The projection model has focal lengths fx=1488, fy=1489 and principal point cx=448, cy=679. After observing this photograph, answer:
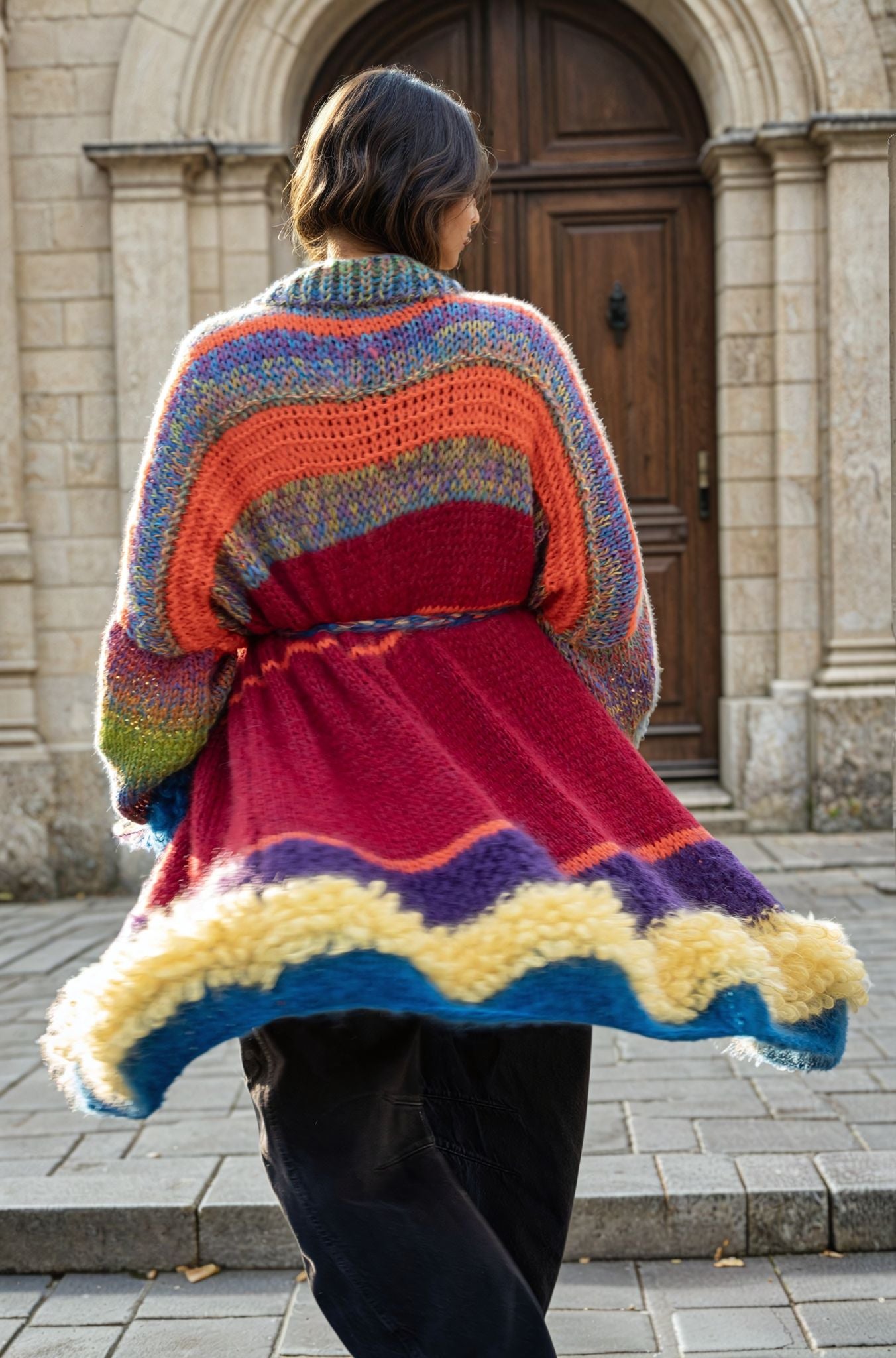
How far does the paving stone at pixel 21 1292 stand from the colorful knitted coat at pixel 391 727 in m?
1.59

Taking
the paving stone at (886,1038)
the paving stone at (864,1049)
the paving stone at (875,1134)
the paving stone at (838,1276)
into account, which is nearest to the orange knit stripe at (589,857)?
the paving stone at (838,1276)

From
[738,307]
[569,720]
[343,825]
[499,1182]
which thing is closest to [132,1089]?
[343,825]

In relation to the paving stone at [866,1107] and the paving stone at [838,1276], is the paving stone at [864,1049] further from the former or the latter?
the paving stone at [838,1276]

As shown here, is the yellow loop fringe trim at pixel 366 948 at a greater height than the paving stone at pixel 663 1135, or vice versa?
the yellow loop fringe trim at pixel 366 948

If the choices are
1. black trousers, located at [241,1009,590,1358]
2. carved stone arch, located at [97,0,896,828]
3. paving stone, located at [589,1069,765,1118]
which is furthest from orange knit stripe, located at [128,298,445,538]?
carved stone arch, located at [97,0,896,828]

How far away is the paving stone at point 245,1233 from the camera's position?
3.08 m

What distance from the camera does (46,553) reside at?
23.3 ft

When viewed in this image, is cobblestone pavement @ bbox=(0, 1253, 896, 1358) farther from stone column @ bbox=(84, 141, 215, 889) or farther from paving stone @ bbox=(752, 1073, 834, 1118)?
stone column @ bbox=(84, 141, 215, 889)

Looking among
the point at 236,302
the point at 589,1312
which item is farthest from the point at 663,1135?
the point at 236,302

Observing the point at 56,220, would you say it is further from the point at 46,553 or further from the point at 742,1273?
the point at 742,1273

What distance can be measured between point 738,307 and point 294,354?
605cm

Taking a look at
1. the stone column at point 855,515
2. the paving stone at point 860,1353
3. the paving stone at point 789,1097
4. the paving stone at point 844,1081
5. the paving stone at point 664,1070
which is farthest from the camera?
the stone column at point 855,515

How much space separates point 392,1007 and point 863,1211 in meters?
1.97

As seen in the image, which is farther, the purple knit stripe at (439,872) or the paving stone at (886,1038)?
the paving stone at (886,1038)
